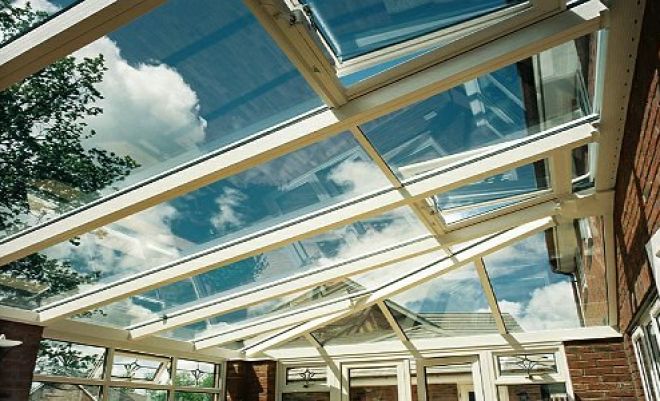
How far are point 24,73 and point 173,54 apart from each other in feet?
2.06

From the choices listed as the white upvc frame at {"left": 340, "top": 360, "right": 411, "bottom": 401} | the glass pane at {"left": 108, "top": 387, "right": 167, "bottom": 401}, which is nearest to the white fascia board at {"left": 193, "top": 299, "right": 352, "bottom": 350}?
the glass pane at {"left": 108, "top": 387, "right": 167, "bottom": 401}

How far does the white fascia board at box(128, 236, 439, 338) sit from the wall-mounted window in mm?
493

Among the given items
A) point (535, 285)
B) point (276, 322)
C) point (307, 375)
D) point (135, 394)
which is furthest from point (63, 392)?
point (535, 285)

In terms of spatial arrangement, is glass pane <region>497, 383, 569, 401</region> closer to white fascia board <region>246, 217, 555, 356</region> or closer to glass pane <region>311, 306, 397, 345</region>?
glass pane <region>311, 306, 397, 345</region>

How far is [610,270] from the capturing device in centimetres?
548

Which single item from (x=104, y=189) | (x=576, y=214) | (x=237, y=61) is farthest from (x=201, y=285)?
(x=576, y=214)

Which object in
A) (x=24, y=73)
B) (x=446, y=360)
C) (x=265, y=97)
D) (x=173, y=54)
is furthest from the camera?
(x=446, y=360)

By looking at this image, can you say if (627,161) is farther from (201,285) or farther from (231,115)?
(201,285)

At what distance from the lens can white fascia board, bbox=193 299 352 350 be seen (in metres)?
6.52

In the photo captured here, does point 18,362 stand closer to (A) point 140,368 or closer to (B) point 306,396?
(A) point 140,368

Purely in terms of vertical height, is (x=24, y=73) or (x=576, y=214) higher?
(x=576, y=214)

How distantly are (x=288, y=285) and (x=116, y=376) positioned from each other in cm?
248

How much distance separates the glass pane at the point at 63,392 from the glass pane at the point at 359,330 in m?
3.03

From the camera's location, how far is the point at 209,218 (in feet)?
12.7
